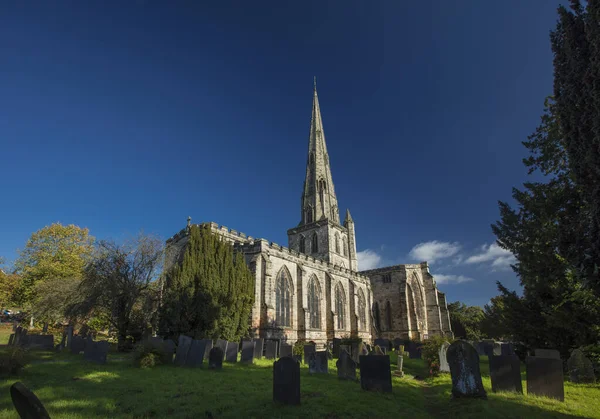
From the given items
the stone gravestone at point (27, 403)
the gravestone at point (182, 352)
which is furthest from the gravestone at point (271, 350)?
the stone gravestone at point (27, 403)

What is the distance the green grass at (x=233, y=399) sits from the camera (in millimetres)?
6324

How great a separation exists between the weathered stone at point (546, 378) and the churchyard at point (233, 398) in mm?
246

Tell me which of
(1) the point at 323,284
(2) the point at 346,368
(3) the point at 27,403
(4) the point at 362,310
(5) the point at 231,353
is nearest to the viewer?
(3) the point at 27,403

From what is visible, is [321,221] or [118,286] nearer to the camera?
[118,286]

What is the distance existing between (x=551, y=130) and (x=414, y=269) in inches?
1300

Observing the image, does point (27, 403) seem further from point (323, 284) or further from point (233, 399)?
point (323, 284)

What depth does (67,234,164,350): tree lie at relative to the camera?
60.5 feet

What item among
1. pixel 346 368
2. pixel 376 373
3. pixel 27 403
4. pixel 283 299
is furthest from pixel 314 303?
pixel 27 403

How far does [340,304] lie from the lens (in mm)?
31984

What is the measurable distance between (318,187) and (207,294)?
28.7 metres

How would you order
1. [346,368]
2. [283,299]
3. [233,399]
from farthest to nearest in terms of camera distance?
[283,299] → [346,368] → [233,399]

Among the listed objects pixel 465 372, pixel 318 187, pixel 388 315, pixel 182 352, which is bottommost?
pixel 465 372

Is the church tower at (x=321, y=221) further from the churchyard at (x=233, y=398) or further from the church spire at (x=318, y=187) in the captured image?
the churchyard at (x=233, y=398)

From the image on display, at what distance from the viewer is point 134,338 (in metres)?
18.4
